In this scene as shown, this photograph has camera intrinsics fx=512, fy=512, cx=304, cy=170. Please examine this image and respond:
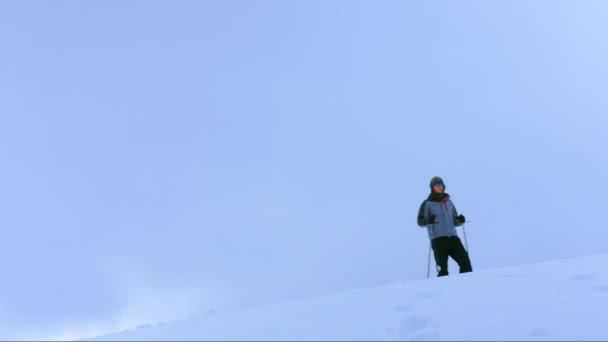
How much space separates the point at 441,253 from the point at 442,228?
1.25ft

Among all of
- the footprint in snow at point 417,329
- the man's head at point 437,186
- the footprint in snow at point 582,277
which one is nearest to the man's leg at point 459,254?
the man's head at point 437,186

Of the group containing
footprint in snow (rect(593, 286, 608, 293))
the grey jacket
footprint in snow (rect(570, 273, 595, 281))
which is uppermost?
the grey jacket

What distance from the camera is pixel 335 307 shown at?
4.70m

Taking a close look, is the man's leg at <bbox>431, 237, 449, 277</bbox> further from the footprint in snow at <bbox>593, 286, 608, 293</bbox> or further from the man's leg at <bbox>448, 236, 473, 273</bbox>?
the footprint in snow at <bbox>593, 286, 608, 293</bbox>

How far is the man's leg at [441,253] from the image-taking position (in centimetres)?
755

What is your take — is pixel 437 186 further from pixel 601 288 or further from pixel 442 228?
pixel 601 288

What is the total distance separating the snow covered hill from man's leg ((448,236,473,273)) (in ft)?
6.31

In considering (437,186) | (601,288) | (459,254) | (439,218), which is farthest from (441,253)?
(601,288)

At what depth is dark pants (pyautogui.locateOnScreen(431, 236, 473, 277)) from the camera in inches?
298

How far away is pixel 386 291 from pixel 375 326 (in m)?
1.30

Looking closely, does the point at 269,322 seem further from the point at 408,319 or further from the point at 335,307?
the point at 408,319

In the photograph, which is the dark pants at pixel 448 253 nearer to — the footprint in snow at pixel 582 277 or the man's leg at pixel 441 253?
the man's leg at pixel 441 253

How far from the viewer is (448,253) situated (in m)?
7.70

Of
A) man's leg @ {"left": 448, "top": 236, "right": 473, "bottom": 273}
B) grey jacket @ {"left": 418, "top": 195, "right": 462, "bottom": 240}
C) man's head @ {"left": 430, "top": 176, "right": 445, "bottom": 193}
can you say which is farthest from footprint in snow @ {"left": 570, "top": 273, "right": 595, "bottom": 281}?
Answer: man's head @ {"left": 430, "top": 176, "right": 445, "bottom": 193}
